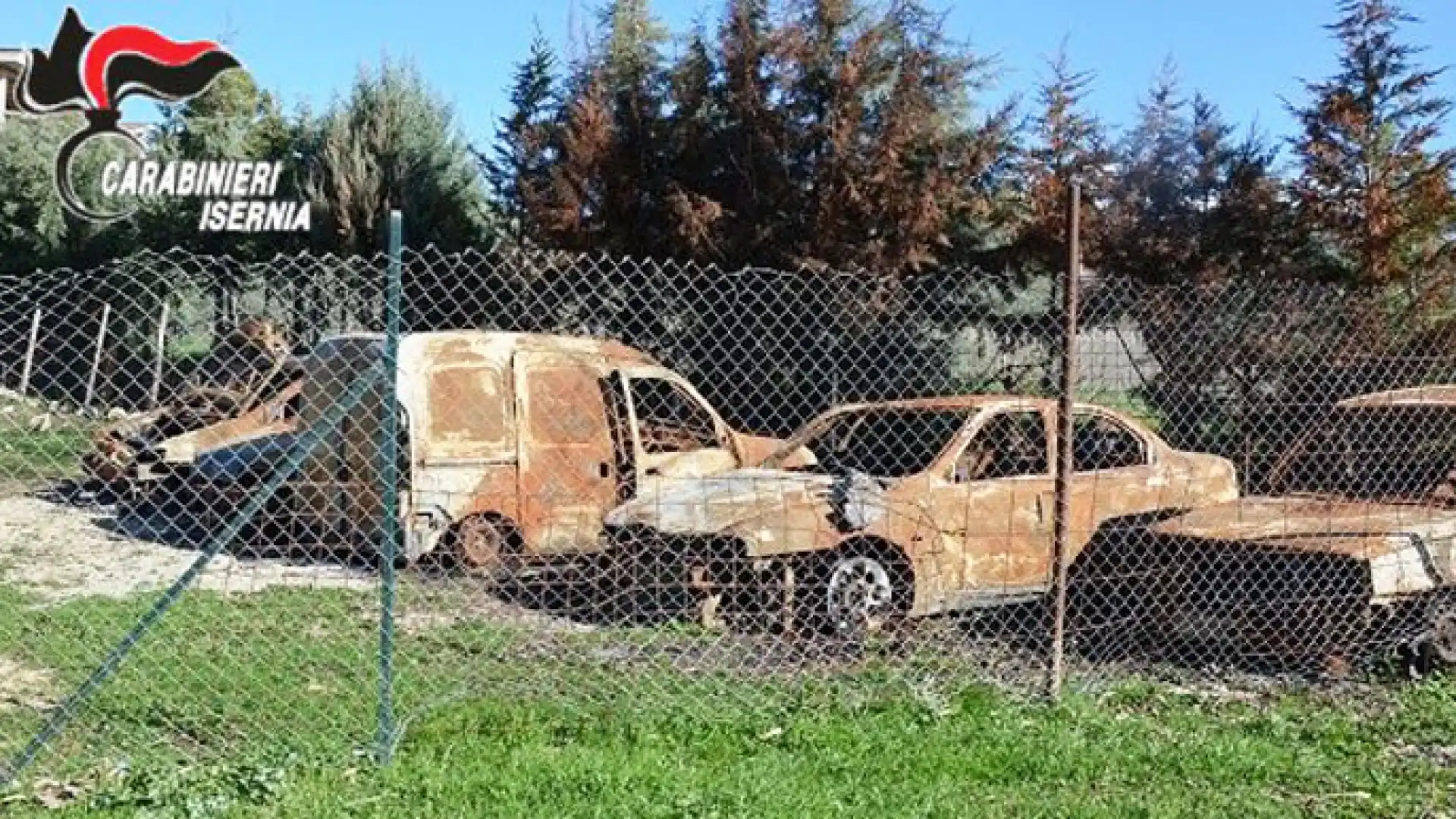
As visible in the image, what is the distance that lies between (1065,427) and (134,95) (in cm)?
1619

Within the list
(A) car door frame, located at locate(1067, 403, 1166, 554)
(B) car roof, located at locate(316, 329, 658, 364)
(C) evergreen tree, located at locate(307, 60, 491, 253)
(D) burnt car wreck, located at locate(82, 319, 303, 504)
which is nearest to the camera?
(A) car door frame, located at locate(1067, 403, 1166, 554)

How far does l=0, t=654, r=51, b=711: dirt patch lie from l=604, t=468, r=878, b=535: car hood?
3.01 metres

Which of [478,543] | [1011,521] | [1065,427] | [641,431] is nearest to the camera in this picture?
[1065,427]

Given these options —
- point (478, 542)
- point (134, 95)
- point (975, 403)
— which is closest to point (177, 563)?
point (478, 542)

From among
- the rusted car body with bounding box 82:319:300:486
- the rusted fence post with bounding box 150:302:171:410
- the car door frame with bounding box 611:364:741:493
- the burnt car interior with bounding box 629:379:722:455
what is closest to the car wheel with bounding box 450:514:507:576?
the car door frame with bounding box 611:364:741:493

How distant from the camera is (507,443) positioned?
33.1 ft

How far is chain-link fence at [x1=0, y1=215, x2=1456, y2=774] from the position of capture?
652 cm

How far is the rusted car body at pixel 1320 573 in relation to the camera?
7051 mm

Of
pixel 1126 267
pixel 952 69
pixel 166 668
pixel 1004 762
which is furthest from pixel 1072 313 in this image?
pixel 952 69

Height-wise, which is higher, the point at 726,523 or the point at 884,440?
the point at 884,440

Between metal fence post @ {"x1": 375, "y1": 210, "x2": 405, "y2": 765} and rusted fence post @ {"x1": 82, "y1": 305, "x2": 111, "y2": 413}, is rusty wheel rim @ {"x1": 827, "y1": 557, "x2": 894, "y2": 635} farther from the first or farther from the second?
rusted fence post @ {"x1": 82, "y1": 305, "x2": 111, "y2": 413}

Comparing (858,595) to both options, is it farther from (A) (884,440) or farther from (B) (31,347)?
(B) (31,347)

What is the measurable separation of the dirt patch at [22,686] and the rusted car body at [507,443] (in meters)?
2.55

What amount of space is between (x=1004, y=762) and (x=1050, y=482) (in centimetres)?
319
